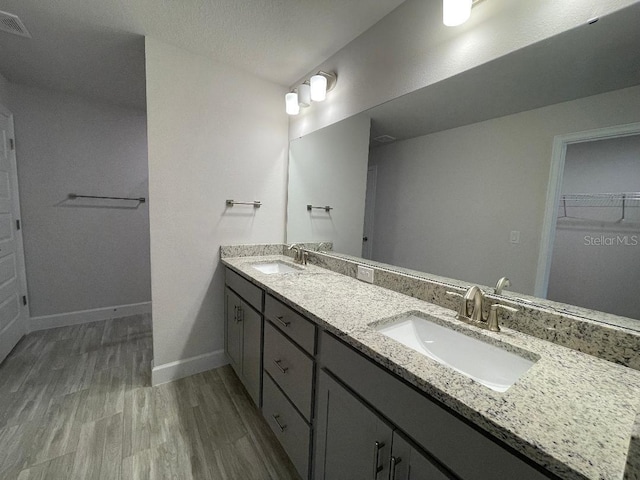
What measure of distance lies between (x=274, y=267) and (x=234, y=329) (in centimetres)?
53

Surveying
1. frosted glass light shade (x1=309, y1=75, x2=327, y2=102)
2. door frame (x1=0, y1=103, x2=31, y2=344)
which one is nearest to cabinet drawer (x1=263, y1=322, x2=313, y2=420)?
frosted glass light shade (x1=309, y1=75, x2=327, y2=102)

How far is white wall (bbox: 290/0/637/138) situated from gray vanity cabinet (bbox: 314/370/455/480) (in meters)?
1.34

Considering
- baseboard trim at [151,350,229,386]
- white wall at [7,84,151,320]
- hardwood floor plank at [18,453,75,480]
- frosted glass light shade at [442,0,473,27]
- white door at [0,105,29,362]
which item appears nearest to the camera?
frosted glass light shade at [442,0,473,27]

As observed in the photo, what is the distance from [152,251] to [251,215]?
75 centimetres

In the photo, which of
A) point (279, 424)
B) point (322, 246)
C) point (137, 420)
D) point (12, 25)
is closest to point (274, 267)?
point (322, 246)

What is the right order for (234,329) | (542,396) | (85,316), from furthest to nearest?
1. (85,316)
2. (234,329)
3. (542,396)

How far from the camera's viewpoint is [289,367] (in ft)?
3.94

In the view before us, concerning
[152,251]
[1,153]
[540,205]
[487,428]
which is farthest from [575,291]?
[1,153]

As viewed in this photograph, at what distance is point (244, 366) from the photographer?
1713 millimetres

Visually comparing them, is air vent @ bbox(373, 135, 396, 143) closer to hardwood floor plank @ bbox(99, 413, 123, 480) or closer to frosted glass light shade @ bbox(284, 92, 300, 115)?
frosted glass light shade @ bbox(284, 92, 300, 115)

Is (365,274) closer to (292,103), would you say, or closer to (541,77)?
(541,77)

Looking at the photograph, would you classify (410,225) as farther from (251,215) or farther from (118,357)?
(118,357)
